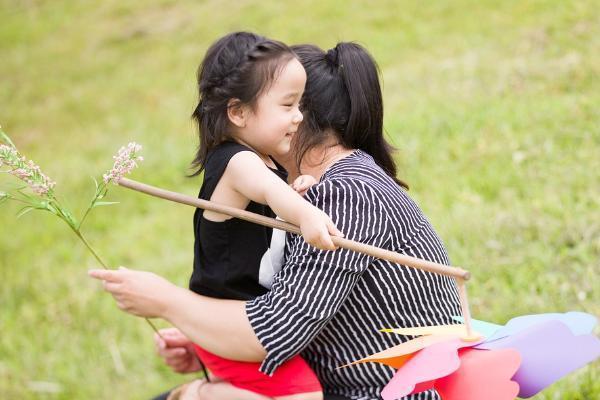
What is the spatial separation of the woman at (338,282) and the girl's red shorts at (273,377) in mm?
64

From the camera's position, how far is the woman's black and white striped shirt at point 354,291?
219cm

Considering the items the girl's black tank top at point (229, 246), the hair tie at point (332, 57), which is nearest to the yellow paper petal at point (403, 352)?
the girl's black tank top at point (229, 246)

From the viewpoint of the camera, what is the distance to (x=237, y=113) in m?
2.36

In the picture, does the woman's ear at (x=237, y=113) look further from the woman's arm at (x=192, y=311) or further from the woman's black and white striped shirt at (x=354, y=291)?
the woman's arm at (x=192, y=311)

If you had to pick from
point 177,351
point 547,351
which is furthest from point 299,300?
point 177,351

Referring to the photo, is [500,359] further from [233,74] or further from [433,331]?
[233,74]

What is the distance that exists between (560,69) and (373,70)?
392 cm

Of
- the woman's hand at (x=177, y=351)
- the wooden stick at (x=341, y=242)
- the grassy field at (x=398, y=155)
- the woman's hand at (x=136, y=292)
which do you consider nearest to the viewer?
the wooden stick at (x=341, y=242)

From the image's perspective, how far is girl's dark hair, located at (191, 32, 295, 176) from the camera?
230cm

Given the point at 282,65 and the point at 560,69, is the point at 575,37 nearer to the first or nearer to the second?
the point at 560,69

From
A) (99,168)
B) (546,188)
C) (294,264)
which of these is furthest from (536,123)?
(99,168)

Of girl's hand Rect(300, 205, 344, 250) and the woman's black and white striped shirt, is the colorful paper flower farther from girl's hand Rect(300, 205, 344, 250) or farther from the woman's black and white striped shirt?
girl's hand Rect(300, 205, 344, 250)

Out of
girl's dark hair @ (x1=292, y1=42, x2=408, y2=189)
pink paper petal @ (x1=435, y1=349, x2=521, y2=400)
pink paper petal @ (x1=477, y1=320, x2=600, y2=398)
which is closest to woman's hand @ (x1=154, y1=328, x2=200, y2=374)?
girl's dark hair @ (x1=292, y1=42, x2=408, y2=189)

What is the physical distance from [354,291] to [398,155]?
10.7 feet
